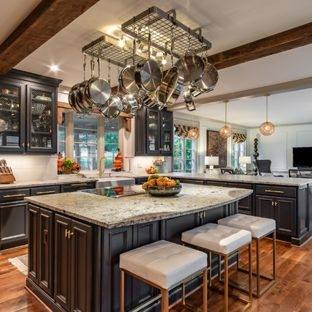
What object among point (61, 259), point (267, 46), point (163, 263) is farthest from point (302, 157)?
point (61, 259)

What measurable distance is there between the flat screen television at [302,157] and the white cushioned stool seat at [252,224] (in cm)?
874

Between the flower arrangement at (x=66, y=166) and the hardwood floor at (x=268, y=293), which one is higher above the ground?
the flower arrangement at (x=66, y=166)

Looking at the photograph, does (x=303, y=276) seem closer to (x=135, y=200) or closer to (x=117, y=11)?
(x=135, y=200)

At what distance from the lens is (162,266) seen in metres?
1.68

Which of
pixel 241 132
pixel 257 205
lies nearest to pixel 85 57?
pixel 257 205

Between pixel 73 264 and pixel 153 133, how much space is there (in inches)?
170

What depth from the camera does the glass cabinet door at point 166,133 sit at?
625 centimetres

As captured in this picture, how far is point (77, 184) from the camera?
14.5 ft

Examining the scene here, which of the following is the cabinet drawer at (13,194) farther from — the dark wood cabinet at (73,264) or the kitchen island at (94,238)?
the dark wood cabinet at (73,264)

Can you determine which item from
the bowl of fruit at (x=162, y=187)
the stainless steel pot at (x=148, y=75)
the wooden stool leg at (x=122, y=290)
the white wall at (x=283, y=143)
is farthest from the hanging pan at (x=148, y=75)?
the white wall at (x=283, y=143)

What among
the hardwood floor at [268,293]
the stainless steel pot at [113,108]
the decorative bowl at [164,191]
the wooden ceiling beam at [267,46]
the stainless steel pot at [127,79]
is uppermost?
the wooden ceiling beam at [267,46]

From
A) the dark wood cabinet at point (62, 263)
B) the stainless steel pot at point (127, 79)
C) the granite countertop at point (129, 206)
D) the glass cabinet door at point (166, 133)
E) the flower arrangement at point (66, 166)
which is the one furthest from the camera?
the glass cabinet door at point (166, 133)

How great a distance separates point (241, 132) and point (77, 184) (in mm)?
8654

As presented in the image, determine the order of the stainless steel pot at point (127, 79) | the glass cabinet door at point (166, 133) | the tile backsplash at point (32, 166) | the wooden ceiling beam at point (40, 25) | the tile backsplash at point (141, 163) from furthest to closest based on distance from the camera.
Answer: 1. the glass cabinet door at point (166, 133)
2. the tile backsplash at point (141, 163)
3. the tile backsplash at point (32, 166)
4. the stainless steel pot at point (127, 79)
5. the wooden ceiling beam at point (40, 25)
